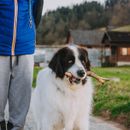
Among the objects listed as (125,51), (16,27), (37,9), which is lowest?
(125,51)

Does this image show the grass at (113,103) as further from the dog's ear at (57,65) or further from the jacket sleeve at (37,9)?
the jacket sleeve at (37,9)

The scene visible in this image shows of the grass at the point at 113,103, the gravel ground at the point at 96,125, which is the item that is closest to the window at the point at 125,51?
the grass at the point at 113,103

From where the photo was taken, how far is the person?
18.3 feet

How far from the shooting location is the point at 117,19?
146250mm

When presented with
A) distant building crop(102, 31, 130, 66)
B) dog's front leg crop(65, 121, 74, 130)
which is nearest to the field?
dog's front leg crop(65, 121, 74, 130)

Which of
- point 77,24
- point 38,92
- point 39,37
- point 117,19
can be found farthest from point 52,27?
point 38,92

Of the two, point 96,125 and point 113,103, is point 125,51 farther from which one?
point 96,125

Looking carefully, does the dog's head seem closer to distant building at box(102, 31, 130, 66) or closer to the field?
the field

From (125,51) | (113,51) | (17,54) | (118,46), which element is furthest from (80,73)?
(125,51)

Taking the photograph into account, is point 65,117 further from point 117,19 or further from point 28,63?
point 117,19

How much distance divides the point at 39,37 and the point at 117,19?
4695cm

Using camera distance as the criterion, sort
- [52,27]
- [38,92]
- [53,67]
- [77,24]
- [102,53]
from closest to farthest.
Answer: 1. [53,67]
2. [38,92]
3. [102,53]
4. [52,27]
5. [77,24]

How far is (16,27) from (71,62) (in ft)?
2.51

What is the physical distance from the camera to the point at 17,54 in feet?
18.6
